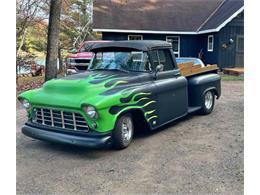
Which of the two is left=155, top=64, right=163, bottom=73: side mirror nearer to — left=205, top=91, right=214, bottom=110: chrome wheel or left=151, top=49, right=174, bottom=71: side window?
left=151, top=49, right=174, bottom=71: side window

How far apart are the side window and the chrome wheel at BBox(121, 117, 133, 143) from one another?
1518 mm

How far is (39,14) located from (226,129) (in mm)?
20686

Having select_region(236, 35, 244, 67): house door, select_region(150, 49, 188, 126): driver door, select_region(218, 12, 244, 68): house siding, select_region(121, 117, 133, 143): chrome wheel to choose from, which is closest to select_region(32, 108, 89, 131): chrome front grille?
select_region(121, 117, 133, 143): chrome wheel

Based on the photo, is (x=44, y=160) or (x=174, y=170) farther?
(x=44, y=160)

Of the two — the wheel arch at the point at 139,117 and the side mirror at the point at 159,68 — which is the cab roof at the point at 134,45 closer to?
the side mirror at the point at 159,68

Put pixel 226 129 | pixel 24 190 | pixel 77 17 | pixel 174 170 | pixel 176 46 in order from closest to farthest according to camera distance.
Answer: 1. pixel 24 190
2. pixel 174 170
3. pixel 226 129
4. pixel 176 46
5. pixel 77 17

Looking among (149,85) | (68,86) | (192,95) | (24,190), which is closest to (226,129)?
(192,95)

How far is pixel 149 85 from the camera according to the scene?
6.02m

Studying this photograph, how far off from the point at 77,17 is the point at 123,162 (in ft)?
96.1

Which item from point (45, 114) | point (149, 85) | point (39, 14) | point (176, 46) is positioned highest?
point (39, 14)

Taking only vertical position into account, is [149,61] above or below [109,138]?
above

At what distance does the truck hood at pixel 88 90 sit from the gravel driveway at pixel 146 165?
0.92 meters

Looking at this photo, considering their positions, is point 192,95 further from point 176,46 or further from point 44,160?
point 176,46

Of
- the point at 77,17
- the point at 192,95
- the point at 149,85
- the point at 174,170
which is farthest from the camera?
the point at 77,17
